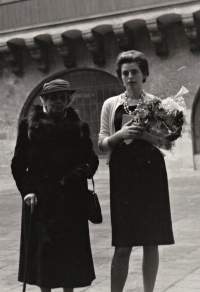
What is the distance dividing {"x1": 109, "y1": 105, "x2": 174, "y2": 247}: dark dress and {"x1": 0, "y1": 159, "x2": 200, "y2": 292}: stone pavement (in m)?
0.90

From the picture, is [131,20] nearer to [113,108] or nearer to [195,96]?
[195,96]

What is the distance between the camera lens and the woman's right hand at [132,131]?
4156mm

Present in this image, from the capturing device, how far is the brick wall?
16.5 meters

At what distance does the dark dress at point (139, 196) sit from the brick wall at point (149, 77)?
11122mm

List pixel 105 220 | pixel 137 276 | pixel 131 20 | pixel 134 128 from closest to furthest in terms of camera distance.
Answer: pixel 134 128 < pixel 137 276 < pixel 105 220 < pixel 131 20

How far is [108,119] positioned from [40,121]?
0.52m

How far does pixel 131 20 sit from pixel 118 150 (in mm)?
12586

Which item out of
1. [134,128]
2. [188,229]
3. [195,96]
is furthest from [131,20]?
[134,128]

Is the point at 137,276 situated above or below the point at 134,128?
below

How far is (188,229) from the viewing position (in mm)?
7902

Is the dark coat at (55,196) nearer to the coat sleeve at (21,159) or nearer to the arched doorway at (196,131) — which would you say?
the coat sleeve at (21,159)

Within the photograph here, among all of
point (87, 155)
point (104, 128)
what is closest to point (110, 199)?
point (87, 155)

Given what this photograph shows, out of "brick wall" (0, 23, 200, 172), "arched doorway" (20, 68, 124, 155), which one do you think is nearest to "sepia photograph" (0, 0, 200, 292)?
"brick wall" (0, 23, 200, 172)

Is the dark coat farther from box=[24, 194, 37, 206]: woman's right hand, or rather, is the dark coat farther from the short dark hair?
the short dark hair
